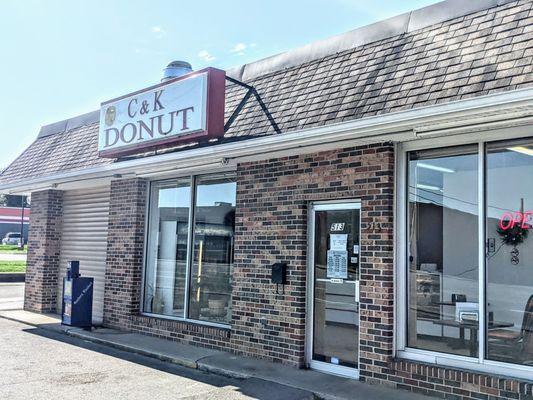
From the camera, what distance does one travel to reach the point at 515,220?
614 cm

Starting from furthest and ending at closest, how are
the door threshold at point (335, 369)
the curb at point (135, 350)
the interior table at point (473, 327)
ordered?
the curb at point (135, 350), the door threshold at point (335, 369), the interior table at point (473, 327)

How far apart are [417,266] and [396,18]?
10.9 ft

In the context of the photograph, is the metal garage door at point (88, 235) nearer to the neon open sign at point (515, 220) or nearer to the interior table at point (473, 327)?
the interior table at point (473, 327)

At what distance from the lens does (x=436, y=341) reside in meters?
6.28

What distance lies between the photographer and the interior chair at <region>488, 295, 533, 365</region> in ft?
18.6

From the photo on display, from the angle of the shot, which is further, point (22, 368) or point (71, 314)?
point (71, 314)

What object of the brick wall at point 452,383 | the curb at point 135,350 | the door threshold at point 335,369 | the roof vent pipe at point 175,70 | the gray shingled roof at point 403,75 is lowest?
the curb at point 135,350

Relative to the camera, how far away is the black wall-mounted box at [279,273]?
24.5 ft

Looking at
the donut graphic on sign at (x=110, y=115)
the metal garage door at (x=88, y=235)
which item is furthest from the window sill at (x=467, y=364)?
the metal garage door at (x=88, y=235)

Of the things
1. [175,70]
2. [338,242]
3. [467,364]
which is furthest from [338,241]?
[175,70]

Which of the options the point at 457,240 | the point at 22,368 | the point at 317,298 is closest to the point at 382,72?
the point at 457,240

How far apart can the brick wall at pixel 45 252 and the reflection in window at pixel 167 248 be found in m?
3.57

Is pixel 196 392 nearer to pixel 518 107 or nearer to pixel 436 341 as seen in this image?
pixel 436 341

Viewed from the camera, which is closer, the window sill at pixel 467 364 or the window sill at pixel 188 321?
the window sill at pixel 467 364
